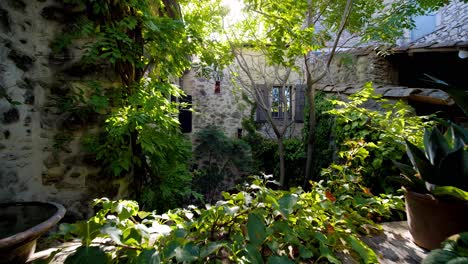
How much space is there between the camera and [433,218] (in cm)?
100

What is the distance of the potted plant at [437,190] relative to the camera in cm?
95

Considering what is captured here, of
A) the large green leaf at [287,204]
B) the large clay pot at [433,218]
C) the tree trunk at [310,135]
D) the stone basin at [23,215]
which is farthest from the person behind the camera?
the tree trunk at [310,135]

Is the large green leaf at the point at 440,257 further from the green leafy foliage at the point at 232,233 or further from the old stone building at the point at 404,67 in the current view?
the old stone building at the point at 404,67

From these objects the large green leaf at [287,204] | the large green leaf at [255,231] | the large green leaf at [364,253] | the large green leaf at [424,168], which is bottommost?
the large green leaf at [364,253]

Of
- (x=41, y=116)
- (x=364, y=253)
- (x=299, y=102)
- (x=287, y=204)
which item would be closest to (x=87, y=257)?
(x=287, y=204)

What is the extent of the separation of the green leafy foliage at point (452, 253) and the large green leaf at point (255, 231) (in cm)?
45

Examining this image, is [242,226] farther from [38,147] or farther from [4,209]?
[38,147]

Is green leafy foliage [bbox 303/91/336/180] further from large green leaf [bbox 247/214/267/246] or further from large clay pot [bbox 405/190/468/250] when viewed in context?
large green leaf [bbox 247/214/267/246]

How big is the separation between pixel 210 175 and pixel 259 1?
14.4ft

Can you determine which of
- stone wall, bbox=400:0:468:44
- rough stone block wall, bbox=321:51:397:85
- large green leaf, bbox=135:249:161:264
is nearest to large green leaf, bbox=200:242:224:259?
large green leaf, bbox=135:249:161:264

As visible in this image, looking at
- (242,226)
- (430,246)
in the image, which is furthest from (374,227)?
(242,226)

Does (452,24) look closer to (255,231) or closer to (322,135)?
(322,135)

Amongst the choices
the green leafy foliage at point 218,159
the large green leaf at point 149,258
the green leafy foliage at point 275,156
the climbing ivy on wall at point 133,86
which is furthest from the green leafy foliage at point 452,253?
the green leafy foliage at point 218,159

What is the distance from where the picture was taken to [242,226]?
92 cm
